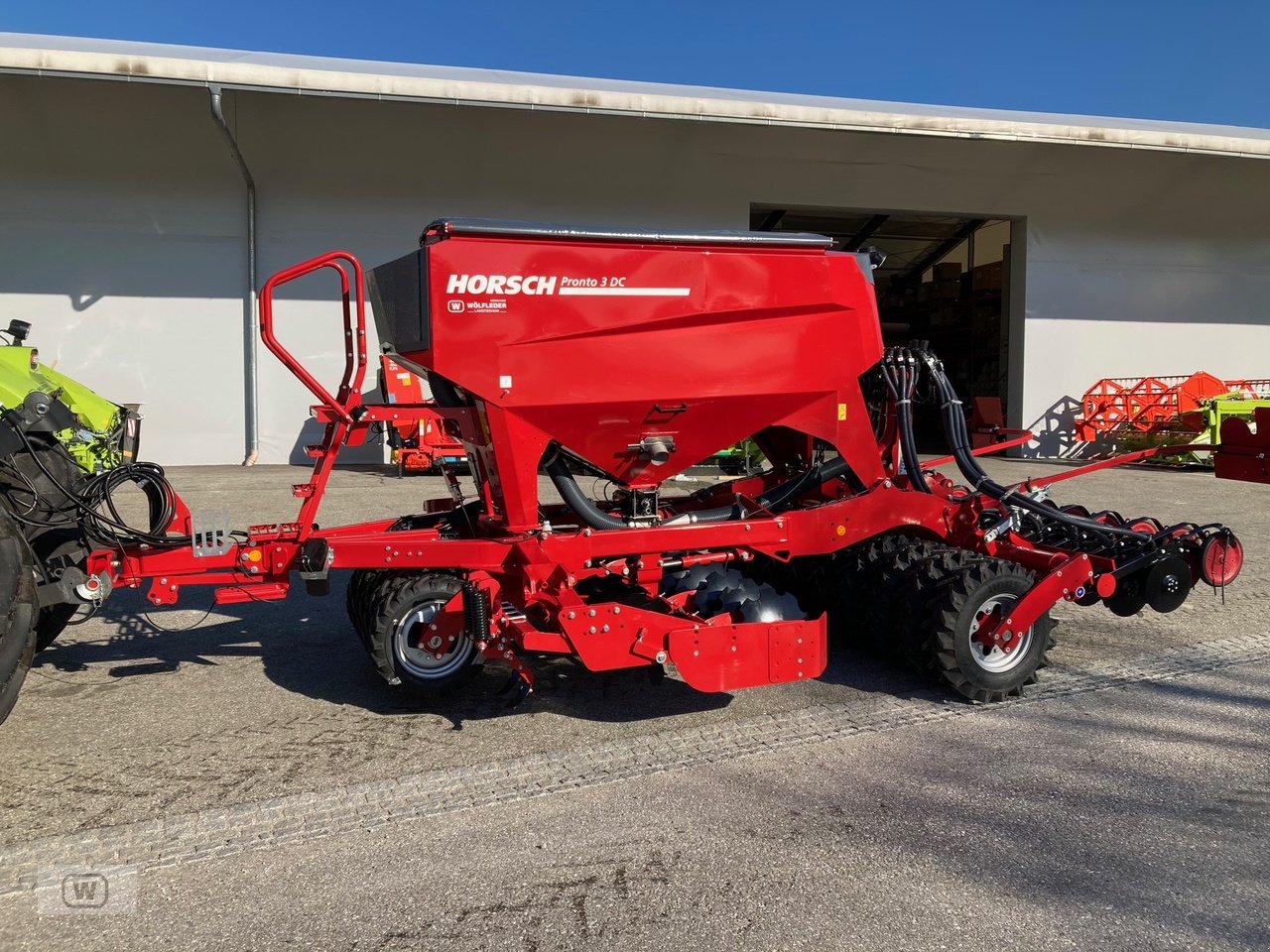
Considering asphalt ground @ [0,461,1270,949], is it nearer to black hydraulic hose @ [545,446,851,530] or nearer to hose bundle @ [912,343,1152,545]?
hose bundle @ [912,343,1152,545]

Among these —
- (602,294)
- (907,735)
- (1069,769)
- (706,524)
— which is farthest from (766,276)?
(1069,769)

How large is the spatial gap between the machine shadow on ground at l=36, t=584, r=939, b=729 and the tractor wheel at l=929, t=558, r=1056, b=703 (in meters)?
0.27

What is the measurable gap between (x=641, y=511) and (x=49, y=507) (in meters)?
2.61

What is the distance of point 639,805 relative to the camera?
3213 millimetres

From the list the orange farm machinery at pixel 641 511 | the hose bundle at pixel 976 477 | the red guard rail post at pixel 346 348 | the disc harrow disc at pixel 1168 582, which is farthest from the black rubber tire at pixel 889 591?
the red guard rail post at pixel 346 348

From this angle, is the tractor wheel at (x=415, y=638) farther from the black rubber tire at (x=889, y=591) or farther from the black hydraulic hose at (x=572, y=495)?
the black rubber tire at (x=889, y=591)

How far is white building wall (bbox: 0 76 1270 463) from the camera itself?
44.6 feet

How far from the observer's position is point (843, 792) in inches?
130

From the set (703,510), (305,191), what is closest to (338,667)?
(703,510)

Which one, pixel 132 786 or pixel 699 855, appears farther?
pixel 132 786

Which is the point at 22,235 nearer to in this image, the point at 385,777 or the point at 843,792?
the point at 385,777

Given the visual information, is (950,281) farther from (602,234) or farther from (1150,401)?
(602,234)

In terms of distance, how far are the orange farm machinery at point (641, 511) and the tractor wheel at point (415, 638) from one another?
0.4 inches

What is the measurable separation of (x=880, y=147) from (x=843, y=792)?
47.4 feet
